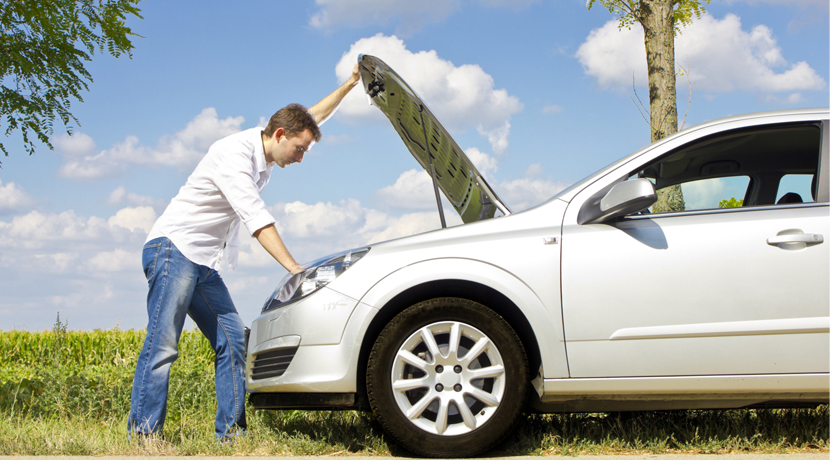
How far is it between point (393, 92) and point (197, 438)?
2585mm

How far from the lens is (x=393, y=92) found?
4328mm

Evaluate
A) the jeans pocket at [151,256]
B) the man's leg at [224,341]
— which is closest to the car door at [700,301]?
the man's leg at [224,341]

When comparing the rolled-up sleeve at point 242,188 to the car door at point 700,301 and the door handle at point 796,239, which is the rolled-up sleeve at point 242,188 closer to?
the car door at point 700,301

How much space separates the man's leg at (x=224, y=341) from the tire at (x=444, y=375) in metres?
1.25

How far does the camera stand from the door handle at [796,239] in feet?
10.5

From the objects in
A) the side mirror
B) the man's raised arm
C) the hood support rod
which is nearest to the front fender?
the side mirror

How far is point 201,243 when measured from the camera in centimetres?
385

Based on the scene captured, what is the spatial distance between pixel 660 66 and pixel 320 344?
516 cm

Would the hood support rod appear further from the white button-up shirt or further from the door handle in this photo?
the door handle

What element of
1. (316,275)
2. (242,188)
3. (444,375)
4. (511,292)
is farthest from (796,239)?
(242,188)

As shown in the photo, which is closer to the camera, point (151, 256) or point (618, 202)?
point (618, 202)

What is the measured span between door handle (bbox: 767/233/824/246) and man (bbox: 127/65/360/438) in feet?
8.52

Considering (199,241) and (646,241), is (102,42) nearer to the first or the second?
(199,241)

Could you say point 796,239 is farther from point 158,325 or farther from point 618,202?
point 158,325
